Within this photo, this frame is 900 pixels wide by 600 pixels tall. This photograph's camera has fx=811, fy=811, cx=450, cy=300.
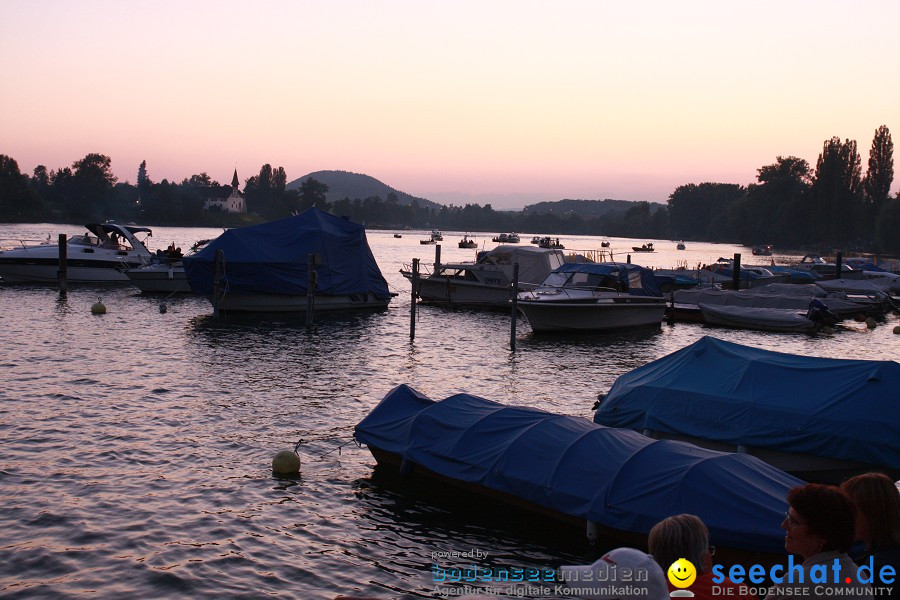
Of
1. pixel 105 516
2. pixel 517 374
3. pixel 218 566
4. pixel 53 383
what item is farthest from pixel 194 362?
pixel 218 566

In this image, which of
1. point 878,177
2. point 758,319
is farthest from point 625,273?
point 878,177

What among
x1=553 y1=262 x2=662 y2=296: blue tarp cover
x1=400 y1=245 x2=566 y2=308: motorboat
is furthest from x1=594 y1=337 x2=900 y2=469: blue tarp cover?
x1=400 y1=245 x2=566 y2=308: motorboat

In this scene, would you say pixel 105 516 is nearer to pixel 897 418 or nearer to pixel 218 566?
pixel 218 566

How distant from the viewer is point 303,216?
4400 centimetres

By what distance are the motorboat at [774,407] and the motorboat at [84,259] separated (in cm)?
4389

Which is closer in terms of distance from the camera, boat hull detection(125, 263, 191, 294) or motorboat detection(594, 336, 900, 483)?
motorboat detection(594, 336, 900, 483)

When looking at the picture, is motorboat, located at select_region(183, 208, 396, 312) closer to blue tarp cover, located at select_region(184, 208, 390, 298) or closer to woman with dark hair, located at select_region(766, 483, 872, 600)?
blue tarp cover, located at select_region(184, 208, 390, 298)

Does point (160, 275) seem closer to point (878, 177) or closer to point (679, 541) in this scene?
point (679, 541)

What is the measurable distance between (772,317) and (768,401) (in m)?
30.0

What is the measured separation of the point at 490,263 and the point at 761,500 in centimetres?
3841

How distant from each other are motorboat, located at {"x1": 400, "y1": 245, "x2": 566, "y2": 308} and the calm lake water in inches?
407

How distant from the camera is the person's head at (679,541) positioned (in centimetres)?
580

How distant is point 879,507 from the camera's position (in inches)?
253

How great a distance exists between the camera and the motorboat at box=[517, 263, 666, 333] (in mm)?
37531
